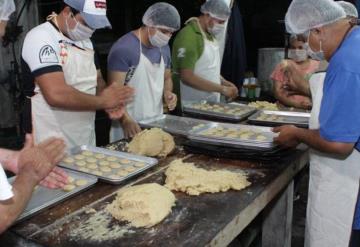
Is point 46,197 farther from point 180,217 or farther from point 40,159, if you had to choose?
point 180,217

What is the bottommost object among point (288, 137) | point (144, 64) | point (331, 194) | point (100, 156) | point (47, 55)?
point (331, 194)

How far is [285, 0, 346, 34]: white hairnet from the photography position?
189cm

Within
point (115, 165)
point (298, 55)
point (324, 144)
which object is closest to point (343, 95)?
point (324, 144)

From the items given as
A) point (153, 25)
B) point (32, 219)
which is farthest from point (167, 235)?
point (153, 25)

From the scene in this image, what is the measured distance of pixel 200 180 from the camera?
6.35 ft

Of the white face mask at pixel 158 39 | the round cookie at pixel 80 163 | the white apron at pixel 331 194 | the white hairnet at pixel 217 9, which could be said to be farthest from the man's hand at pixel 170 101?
the white apron at pixel 331 194

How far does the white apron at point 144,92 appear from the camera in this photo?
3.22m

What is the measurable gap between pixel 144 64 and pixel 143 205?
5.85 feet

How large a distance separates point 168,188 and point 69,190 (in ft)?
1.60

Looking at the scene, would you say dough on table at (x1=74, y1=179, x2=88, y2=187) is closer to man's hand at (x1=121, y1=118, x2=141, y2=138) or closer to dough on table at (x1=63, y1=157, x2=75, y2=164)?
dough on table at (x1=63, y1=157, x2=75, y2=164)

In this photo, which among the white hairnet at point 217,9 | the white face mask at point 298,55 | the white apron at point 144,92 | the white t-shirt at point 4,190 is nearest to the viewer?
the white t-shirt at point 4,190

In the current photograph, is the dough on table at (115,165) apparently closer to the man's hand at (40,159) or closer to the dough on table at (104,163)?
the dough on table at (104,163)

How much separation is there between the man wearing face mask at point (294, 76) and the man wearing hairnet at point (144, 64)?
1.18 m

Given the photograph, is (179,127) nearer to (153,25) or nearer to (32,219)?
(153,25)
